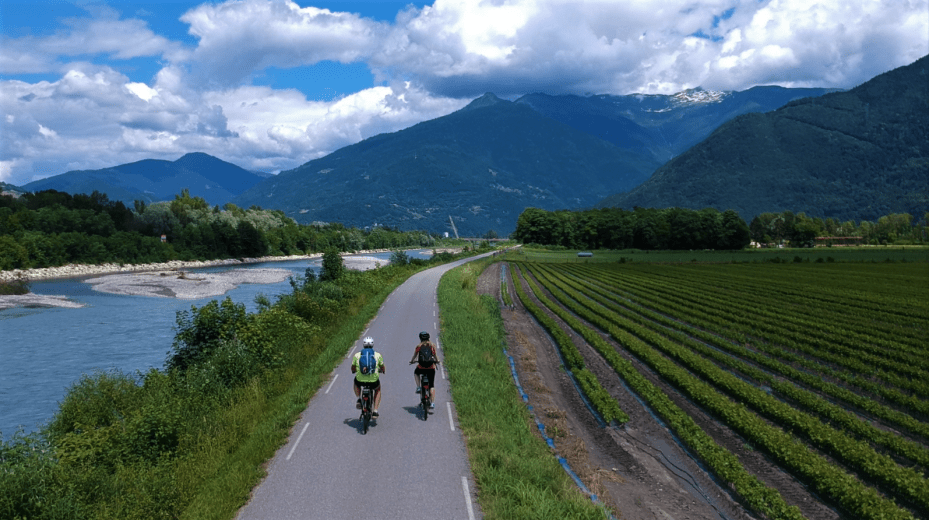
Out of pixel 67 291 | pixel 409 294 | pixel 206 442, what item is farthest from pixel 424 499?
pixel 67 291

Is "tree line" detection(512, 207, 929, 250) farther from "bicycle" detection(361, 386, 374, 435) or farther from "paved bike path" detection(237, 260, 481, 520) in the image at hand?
"bicycle" detection(361, 386, 374, 435)

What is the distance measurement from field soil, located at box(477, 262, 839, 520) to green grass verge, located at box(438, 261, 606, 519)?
3.17 feet

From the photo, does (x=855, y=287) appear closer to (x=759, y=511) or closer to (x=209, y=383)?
(x=759, y=511)

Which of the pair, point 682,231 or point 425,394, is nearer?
point 425,394

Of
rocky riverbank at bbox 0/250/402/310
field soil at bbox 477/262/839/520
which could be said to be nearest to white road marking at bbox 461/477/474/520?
field soil at bbox 477/262/839/520

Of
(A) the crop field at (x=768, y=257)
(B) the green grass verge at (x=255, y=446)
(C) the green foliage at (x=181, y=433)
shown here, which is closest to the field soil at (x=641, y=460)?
(B) the green grass verge at (x=255, y=446)

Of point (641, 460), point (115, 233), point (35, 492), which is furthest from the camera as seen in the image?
point (115, 233)

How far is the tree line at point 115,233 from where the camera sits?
96.3 metres

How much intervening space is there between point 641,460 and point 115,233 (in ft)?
404

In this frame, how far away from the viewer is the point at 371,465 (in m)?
11.7

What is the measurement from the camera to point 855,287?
54.0m

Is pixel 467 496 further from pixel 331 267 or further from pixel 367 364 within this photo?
pixel 331 267

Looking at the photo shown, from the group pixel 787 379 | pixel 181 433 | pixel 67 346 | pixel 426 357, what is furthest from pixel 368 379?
pixel 67 346

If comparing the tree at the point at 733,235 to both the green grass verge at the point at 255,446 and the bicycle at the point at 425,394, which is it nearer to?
the green grass verge at the point at 255,446
